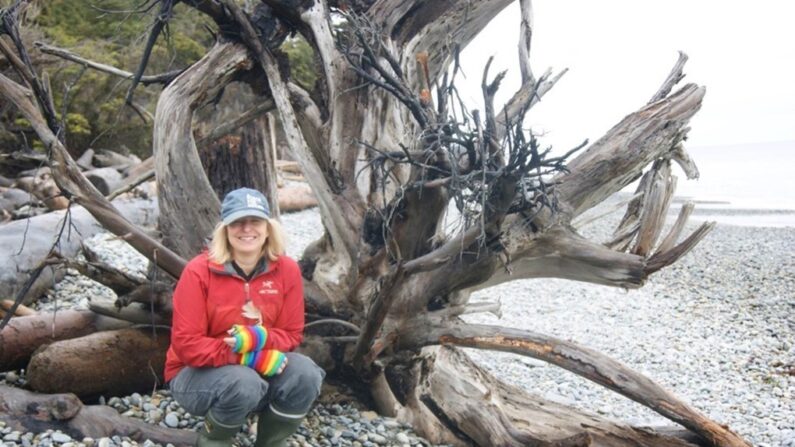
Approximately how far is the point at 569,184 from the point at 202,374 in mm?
2716

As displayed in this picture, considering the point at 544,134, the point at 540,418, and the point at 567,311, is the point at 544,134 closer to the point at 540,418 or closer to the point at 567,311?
the point at 540,418

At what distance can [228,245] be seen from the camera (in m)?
3.54

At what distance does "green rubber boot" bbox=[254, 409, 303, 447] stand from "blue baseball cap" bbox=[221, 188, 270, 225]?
0.97m

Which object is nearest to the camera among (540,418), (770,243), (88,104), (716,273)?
(540,418)

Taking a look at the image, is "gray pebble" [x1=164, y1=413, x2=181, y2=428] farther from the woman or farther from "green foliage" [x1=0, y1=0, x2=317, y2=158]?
"green foliage" [x1=0, y1=0, x2=317, y2=158]

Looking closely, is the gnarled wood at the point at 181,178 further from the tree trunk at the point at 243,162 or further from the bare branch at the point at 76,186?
the tree trunk at the point at 243,162

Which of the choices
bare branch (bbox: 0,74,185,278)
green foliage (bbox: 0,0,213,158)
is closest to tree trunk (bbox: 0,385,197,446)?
bare branch (bbox: 0,74,185,278)

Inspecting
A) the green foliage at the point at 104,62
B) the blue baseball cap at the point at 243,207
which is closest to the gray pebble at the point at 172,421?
the blue baseball cap at the point at 243,207

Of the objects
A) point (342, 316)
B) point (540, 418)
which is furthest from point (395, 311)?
point (540, 418)

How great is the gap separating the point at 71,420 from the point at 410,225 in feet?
7.44

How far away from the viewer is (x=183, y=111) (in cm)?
→ 498

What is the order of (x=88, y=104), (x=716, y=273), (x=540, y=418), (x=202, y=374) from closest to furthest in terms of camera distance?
(x=202, y=374), (x=540, y=418), (x=716, y=273), (x=88, y=104)

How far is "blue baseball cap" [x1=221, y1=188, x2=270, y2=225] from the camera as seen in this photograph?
3.44m

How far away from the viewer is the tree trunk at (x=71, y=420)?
3.78m
